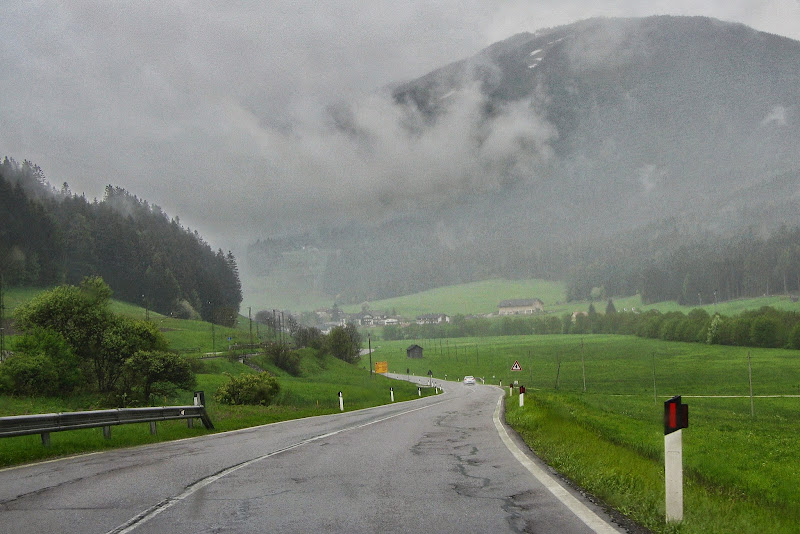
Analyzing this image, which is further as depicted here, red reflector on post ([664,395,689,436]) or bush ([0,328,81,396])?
bush ([0,328,81,396])

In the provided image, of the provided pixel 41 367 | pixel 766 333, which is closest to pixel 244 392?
pixel 41 367

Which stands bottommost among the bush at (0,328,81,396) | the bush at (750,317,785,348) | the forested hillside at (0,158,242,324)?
the bush at (750,317,785,348)

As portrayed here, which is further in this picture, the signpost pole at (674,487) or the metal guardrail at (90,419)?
the metal guardrail at (90,419)

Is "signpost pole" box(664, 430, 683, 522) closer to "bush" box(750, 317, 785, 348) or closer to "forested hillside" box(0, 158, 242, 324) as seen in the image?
"forested hillside" box(0, 158, 242, 324)

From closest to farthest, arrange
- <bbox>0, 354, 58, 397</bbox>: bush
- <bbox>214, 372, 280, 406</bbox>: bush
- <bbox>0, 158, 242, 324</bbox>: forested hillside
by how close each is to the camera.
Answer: <bbox>214, 372, 280, 406</bbox>: bush < <bbox>0, 354, 58, 397</bbox>: bush < <bbox>0, 158, 242, 324</bbox>: forested hillside

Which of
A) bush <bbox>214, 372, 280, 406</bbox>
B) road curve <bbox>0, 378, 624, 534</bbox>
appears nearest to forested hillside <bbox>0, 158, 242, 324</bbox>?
bush <bbox>214, 372, 280, 406</bbox>

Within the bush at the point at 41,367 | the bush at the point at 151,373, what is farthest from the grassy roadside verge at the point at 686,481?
the bush at the point at 41,367

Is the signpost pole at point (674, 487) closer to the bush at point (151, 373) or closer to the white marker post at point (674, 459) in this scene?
the white marker post at point (674, 459)

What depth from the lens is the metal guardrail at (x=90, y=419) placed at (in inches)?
628

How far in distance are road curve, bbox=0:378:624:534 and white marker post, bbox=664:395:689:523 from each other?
637 millimetres

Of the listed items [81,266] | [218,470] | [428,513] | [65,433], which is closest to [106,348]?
[65,433]

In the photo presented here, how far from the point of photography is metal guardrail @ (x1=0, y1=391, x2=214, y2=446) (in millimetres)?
15953

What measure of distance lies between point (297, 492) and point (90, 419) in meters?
11.6

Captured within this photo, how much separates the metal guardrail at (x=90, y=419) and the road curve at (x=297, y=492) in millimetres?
1747
